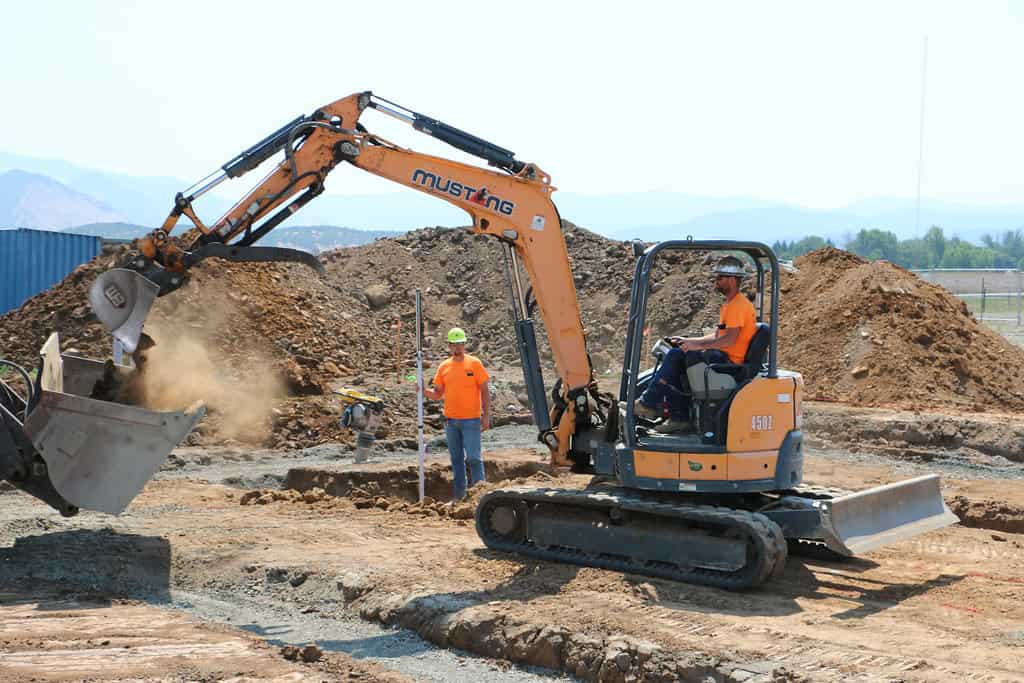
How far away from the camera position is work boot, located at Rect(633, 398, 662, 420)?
8531 mm

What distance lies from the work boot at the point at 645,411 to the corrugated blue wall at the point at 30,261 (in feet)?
67.5

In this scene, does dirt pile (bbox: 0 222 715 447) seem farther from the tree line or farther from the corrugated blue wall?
the tree line

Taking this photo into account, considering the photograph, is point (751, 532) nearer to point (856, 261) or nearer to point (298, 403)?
point (298, 403)

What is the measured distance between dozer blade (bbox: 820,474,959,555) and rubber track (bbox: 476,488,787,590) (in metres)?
0.40

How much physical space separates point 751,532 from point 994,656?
1766 millimetres

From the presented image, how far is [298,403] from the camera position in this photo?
57.3 ft

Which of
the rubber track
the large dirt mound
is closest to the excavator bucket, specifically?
the rubber track

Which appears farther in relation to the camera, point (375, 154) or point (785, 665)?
point (375, 154)

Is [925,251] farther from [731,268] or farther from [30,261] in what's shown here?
[731,268]

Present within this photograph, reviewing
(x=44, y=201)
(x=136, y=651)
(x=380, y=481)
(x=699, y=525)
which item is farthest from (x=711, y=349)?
→ (x=44, y=201)

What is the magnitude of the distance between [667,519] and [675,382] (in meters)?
0.96

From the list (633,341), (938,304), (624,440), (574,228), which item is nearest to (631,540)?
(624,440)

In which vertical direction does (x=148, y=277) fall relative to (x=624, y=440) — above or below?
above

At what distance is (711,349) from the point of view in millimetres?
8281
